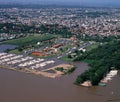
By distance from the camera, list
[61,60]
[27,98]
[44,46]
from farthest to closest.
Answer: [44,46]
[61,60]
[27,98]

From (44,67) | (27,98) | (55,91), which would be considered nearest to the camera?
(27,98)

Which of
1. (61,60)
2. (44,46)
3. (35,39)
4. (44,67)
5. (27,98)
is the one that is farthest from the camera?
(35,39)

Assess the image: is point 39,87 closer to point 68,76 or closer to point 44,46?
point 68,76

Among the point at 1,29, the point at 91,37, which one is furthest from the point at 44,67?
the point at 1,29

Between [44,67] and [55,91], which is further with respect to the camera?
[44,67]

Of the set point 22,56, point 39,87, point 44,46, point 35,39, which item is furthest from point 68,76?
point 35,39

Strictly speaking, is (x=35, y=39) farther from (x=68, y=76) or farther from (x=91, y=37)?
(x=68, y=76)
